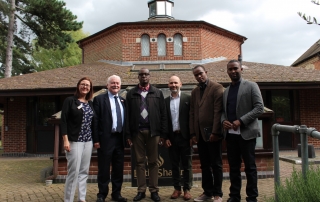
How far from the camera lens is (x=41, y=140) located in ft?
42.7

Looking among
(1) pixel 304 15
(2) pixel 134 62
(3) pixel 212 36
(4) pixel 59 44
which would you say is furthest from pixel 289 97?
(4) pixel 59 44

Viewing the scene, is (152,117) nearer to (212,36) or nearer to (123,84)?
(123,84)

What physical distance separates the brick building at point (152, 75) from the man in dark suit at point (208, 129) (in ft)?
10.5

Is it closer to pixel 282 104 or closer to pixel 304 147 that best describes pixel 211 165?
pixel 304 147

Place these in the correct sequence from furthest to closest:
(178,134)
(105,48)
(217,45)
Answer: (105,48)
(217,45)
(178,134)

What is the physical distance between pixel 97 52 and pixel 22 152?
21.1ft

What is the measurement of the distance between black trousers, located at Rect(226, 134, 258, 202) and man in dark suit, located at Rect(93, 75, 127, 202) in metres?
1.60

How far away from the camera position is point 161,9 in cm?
1883

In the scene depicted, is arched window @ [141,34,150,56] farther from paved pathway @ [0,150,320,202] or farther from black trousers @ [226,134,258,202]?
black trousers @ [226,134,258,202]

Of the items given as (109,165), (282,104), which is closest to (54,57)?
(282,104)

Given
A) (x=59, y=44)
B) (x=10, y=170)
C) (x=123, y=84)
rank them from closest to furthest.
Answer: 1. (x=10, y=170)
2. (x=123, y=84)
3. (x=59, y=44)

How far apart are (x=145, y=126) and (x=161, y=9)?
1507cm

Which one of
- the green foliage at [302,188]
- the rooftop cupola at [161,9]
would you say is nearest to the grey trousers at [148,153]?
the green foliage at [302,188]

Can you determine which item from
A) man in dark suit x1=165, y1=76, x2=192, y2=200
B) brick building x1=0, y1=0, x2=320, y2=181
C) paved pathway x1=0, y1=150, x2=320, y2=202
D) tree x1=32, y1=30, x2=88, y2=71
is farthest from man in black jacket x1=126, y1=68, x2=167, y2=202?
tree x1=32, y1=30, x2=88, y2=71
